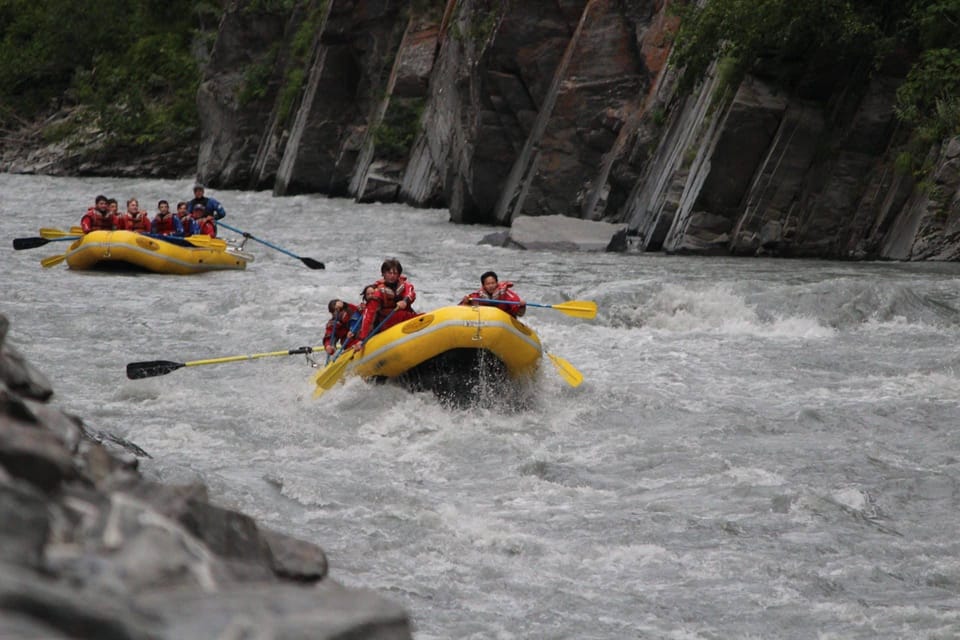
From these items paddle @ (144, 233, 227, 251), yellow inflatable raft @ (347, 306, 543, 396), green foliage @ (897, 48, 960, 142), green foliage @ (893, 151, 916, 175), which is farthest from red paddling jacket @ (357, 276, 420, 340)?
green foliage @ (893, 151, 916, 175)

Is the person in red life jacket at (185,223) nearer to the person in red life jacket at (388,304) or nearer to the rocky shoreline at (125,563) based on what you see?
the person in red life jacket at (388,304)

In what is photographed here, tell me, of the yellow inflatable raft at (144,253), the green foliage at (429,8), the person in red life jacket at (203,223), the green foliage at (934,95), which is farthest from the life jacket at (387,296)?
the green foliage at (429,8)

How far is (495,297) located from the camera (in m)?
10.3

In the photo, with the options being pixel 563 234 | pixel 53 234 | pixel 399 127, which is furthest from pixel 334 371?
pixel 399 127

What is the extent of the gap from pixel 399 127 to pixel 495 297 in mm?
22273

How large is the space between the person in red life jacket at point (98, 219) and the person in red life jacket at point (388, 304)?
30.2 feet

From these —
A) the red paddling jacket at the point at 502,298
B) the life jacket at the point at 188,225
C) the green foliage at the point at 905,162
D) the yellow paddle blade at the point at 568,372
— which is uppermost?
the green foliage at the point at 905,162

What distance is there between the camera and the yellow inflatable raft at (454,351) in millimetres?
9469

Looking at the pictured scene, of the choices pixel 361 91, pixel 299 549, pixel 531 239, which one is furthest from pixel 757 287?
pixel 361 91

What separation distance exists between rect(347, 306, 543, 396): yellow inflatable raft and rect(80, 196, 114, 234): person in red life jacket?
9.82 m

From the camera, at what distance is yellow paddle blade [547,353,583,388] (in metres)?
9.94

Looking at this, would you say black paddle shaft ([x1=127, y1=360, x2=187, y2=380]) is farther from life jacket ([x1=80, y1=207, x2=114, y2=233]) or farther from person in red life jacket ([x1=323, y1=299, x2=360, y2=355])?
life jacket ([x1=80, y1=207, x2=114, y2=233])

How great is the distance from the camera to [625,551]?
21.3ft

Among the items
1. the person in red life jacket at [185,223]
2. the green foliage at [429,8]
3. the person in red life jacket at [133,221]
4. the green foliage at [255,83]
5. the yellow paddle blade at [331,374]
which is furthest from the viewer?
the green foliage at [255,83]
